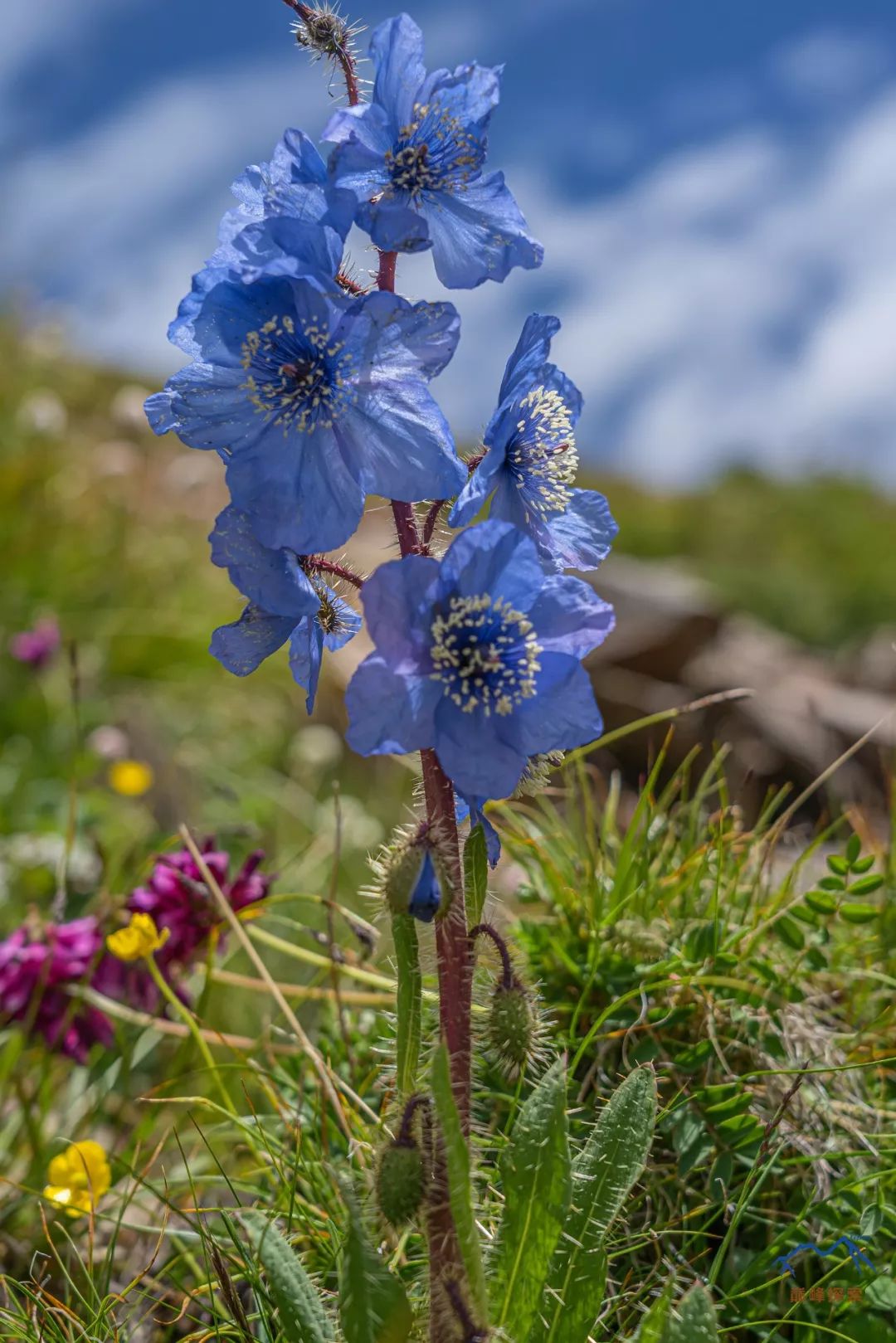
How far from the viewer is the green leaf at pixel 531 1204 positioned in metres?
1.24

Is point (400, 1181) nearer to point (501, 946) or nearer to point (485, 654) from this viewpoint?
point (501, 946)

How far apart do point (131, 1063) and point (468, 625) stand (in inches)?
54.9

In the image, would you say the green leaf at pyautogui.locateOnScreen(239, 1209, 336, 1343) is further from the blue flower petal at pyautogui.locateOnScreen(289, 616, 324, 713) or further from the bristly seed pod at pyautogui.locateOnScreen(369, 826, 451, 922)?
the blue flower petal at pyautogui.locateOnScreen(289, 616, 324, 713)

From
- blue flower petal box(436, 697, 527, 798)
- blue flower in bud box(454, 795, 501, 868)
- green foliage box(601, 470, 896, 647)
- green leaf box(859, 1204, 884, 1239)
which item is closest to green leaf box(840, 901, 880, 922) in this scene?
green leaf box(859, 1204, 884, 1239)

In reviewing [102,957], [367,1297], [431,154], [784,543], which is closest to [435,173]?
[431,154]

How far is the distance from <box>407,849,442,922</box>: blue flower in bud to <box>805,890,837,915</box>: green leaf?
99cm

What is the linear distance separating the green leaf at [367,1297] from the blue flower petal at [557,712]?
18.5 inches

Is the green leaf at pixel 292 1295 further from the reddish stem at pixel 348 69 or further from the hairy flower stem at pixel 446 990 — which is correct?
the reddish stem at pixel 348 69

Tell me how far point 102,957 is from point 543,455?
1.57 meters

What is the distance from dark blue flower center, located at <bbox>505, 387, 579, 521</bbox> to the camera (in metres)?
1.32

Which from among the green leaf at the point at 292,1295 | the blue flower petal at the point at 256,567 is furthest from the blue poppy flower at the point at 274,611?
the green leaf at the point at 292,1295

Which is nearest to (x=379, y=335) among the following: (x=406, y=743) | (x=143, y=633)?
(x=406, y=743)

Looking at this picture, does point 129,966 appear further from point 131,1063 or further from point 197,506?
point 197,506

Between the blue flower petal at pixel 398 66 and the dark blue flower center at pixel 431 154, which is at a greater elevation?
the blue flower petal at pixel 398 66
